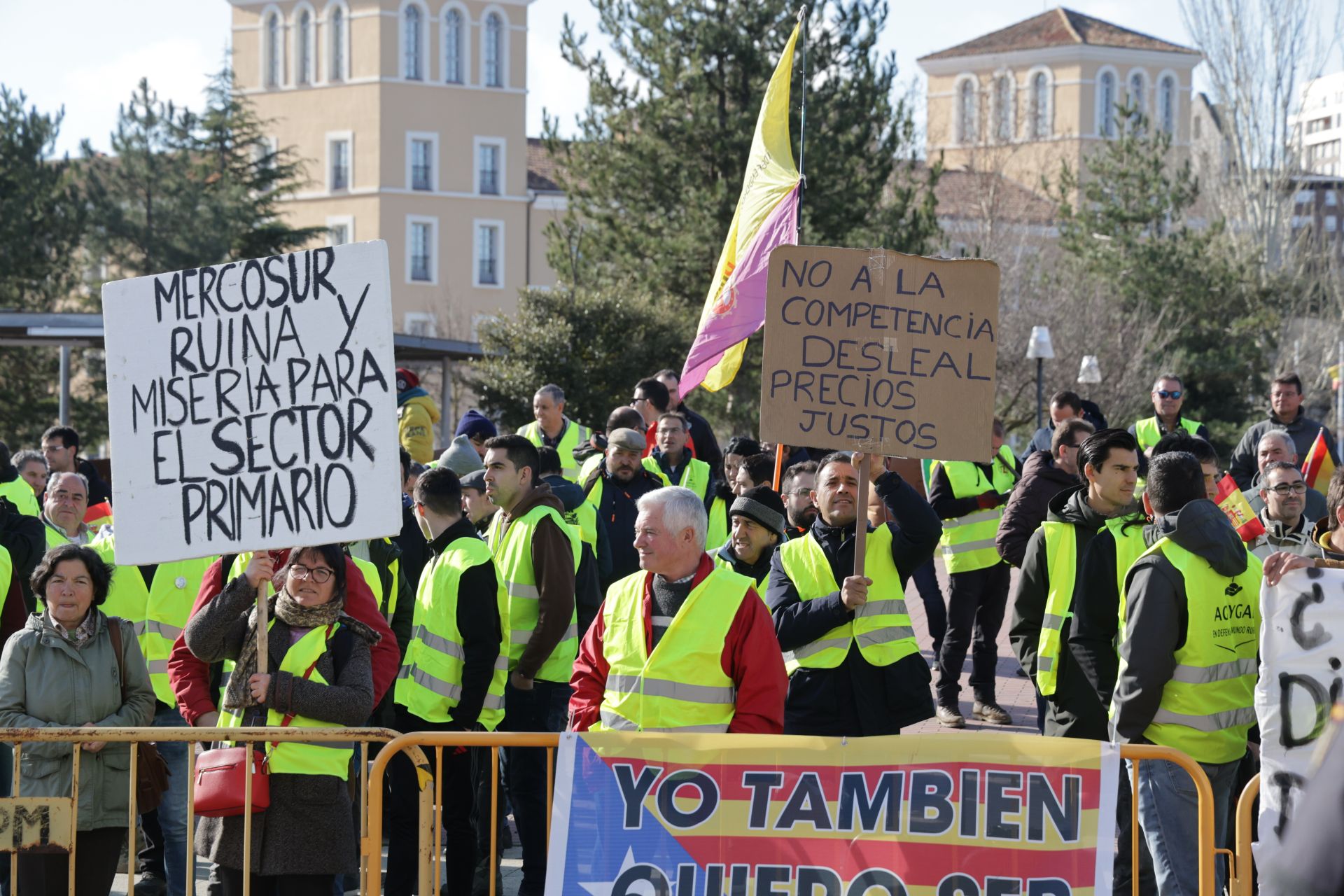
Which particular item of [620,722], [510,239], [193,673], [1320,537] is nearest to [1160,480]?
[1320,537]

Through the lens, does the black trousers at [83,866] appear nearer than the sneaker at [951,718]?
Yes

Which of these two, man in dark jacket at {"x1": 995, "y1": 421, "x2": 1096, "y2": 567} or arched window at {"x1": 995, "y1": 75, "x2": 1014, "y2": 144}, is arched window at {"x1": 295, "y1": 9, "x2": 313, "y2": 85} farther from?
man in dark jacket at {"x1": 995, "y1": 421, "x2": 1096, "y2": 567}

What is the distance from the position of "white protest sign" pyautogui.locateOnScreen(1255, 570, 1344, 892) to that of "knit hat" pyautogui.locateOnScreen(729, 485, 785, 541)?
207 centimetres

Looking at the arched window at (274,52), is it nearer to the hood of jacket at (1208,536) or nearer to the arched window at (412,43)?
the arched window at (412,43)

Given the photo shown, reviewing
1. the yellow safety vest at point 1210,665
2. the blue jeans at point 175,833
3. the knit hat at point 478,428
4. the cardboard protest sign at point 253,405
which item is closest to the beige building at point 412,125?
the knit hat at point 478,428

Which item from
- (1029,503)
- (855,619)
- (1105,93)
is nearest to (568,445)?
(1029,503)

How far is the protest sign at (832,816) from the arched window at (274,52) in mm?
60949

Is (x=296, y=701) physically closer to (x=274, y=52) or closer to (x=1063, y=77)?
(x=274, y=52)

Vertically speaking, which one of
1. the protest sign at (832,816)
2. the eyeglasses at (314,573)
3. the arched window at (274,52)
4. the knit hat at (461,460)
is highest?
the arched window at (274,52)

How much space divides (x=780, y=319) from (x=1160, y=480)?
4.77 feet

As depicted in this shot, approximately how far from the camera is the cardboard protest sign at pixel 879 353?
5.69 metres

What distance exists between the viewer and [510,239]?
2472 inches

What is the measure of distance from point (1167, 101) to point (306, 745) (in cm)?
8047

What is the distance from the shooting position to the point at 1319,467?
10.3 meters
